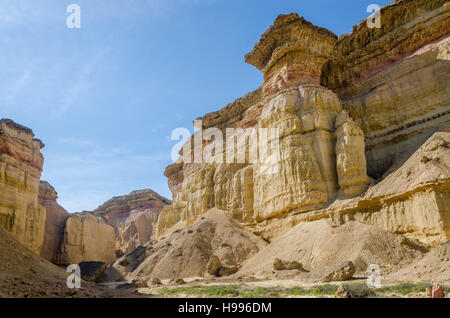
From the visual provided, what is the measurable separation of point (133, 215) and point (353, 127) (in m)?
51.9

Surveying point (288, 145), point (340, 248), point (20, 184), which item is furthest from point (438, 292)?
point (20, 184)

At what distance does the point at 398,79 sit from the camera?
80.7 feet

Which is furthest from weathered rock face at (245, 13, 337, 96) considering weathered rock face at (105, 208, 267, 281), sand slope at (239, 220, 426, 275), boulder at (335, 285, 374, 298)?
boulder at (335, 285, 374, 298)

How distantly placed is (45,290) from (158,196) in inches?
2397

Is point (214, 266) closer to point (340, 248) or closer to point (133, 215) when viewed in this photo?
point (340, 248)

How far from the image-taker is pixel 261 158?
86.7ft

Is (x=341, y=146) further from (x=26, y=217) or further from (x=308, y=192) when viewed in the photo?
(x=26, y=217)

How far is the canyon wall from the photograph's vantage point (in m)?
18.5

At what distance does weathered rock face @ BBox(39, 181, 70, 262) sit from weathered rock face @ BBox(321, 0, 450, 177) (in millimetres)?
33177

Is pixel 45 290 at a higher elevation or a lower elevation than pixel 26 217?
lower

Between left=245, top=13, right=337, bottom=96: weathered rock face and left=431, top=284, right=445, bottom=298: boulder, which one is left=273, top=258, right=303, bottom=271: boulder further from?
left=245, top=13, right=337, bottom=96: weathered rock face

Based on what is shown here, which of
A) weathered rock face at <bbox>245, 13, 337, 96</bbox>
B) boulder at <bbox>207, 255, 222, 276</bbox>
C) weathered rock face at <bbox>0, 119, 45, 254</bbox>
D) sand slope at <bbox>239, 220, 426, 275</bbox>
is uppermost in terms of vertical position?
weathered rock face at <bbox>245, 13, 337, 96</bbox>

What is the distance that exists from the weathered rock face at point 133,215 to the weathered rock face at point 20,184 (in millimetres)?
27419
